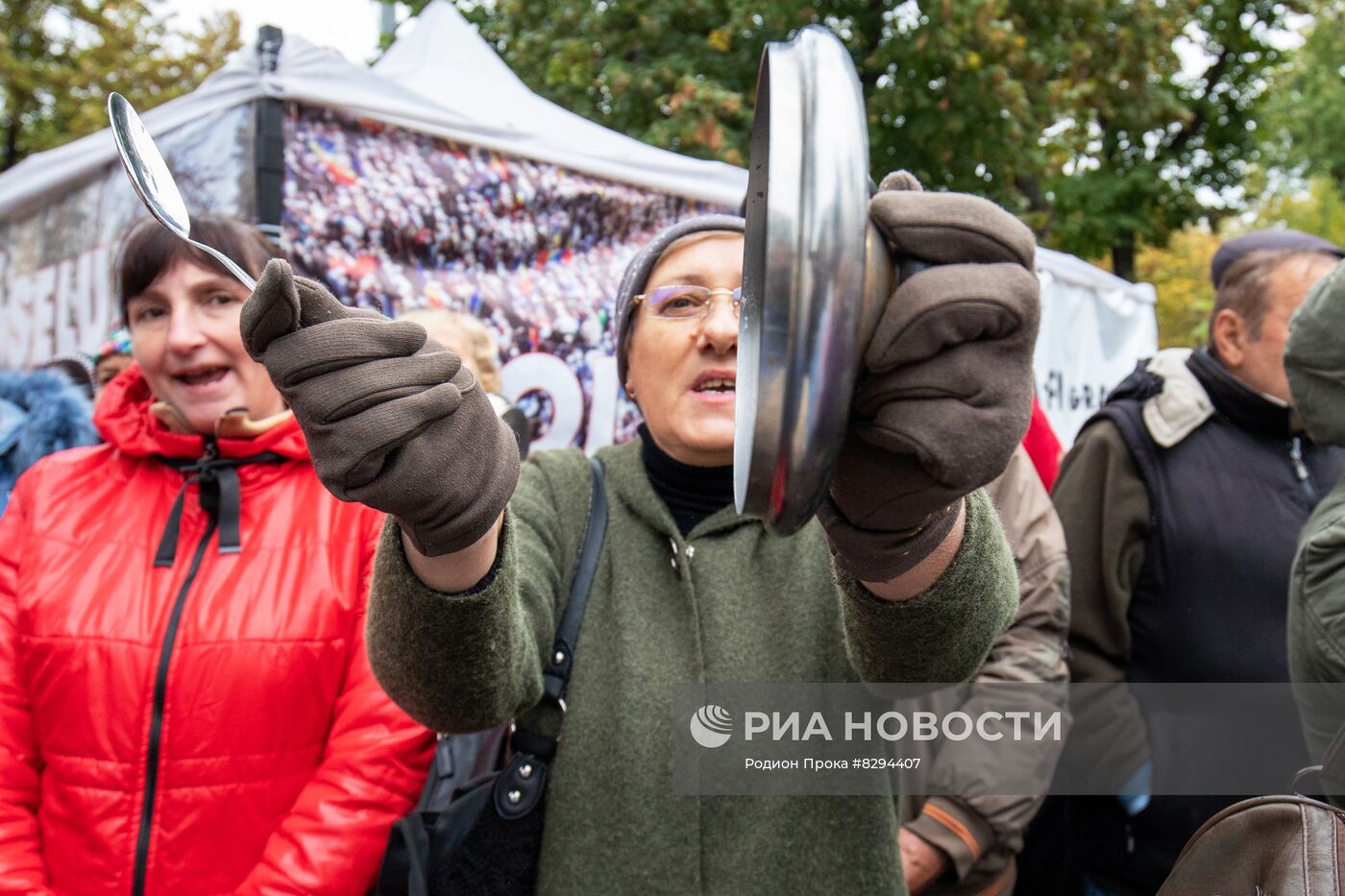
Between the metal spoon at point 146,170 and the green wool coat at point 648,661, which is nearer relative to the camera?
the metal spoon at point 146,170

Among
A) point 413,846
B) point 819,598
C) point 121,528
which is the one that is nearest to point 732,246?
point 819,598

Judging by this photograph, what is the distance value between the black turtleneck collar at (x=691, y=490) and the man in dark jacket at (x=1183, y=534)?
118cm

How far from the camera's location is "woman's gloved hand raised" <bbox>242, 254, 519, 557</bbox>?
3.04 feet

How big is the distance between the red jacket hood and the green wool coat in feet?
1.82

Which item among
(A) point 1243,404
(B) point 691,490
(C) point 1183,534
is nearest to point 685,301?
(B) point 691,490

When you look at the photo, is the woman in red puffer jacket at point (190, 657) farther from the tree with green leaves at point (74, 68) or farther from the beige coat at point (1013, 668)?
the tree with green leaves at point (74, 68)

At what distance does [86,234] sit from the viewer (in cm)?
379

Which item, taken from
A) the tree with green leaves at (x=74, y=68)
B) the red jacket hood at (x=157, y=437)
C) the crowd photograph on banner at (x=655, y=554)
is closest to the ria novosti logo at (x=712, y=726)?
the crowd photograph on banner at (x=655, y=554)

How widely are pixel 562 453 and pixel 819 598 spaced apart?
0.52 meters

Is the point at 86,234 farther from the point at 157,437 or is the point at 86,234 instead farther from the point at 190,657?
the point at 190,657

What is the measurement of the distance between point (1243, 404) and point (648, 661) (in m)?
1.73

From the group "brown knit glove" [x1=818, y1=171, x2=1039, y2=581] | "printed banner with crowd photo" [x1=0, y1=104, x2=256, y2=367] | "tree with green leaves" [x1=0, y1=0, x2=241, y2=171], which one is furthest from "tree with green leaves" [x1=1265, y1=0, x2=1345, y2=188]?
"brown knit glove" [x1=818, y1=171, x2=1039, y2=581]

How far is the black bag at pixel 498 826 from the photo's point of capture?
149cm

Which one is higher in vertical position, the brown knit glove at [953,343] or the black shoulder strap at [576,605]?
the brown knit glove at [953,343]
